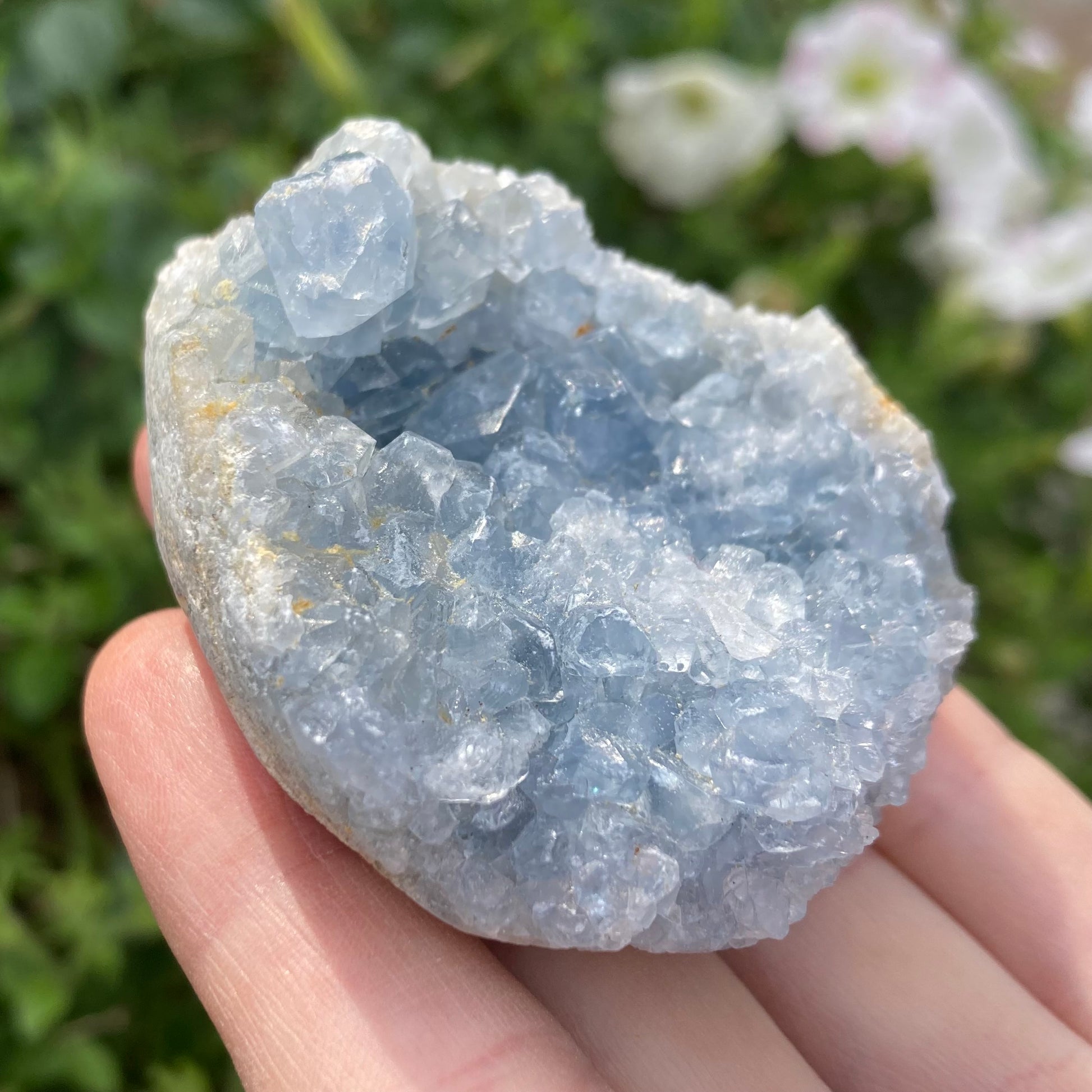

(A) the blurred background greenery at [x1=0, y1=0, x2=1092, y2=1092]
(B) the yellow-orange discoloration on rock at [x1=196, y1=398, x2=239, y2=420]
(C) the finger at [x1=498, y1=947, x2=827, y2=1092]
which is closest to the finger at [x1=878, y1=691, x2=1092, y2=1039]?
(C) the finger at [x1=498, y1=947, x2=827, y2=1092]

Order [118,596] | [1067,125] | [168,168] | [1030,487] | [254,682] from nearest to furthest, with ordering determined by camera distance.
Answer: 1. [254,682]
2. [118,596]
3. [168,168]
4. [1030,487]
5. [1067,125]

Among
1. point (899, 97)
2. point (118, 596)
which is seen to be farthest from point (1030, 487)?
point (118, 596)

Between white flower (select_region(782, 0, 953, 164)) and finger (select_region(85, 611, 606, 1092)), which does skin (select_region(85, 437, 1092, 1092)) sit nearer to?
finger (select_region(85, 611, 606, 1092))

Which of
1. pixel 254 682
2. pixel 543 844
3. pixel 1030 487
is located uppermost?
pixel 254 682

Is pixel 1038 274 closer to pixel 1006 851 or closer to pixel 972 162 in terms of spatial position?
pixel 972 162

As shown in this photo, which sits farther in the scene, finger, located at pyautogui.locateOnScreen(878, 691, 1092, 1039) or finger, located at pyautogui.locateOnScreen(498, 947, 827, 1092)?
finger, located at pyautogui.locateOnScreen(878, 691, 1092, 1039)

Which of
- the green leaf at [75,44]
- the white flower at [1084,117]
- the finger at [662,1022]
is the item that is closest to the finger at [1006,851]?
the finger at [662,1022]

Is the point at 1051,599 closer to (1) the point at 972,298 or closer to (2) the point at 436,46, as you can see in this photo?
(1) the point at 972,298

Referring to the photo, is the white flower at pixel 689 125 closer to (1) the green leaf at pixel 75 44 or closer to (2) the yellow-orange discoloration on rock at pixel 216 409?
(1) the green leaf at pixel 75 44
